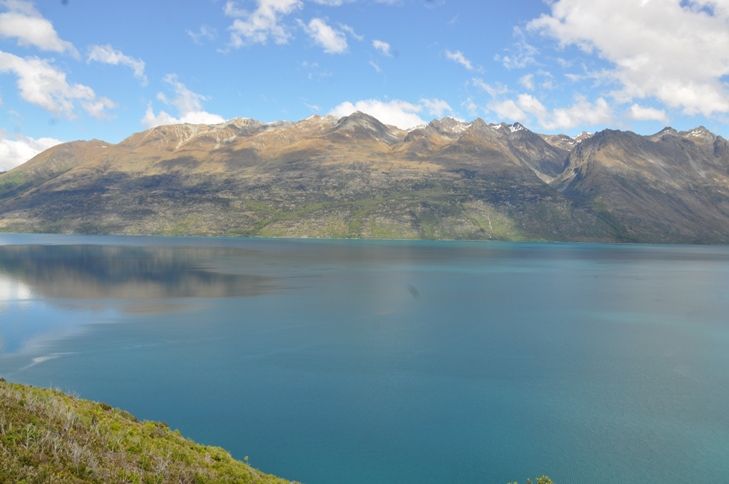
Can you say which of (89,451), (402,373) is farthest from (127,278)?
(89,451)

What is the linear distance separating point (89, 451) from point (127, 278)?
12124cm

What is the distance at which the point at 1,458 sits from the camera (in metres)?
18.6

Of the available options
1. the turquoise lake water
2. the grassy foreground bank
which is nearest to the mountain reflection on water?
the turquoise lake water

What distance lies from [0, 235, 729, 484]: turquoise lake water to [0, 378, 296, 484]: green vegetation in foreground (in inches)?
339

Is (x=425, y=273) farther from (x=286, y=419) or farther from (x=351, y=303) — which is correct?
(x=286, y=419)

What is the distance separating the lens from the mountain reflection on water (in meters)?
106

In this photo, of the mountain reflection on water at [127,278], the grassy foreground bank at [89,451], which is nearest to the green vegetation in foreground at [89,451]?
the grassy foreground bank at [89,451]

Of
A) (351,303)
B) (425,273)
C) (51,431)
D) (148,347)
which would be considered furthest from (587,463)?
(425,273)

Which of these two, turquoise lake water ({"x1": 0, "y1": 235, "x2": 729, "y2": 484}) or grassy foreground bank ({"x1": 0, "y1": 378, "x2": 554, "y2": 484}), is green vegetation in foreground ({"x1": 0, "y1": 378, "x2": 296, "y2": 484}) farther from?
turquoise lake water ({"x1": 0, "y1": 235, "x2": 729, "y2": 484})

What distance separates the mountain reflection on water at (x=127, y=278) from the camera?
105625 mm

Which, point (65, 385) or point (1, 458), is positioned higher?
point (1, 458)

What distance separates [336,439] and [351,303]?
60133mm

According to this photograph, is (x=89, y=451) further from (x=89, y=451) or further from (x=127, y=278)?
(x=127, y=278)

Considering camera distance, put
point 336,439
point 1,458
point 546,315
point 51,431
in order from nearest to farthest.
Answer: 1. point 1,458
2. point 51,431
3. point 336,439
4. point 546,315
